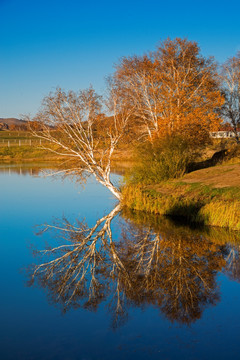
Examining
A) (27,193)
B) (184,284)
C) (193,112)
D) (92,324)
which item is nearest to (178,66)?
(193,112)

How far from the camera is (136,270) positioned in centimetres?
1082

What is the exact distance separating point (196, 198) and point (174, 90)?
52.4 ft

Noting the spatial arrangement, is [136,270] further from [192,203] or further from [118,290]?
[192,203]

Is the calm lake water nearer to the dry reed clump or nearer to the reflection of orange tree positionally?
the reflection of orange tree

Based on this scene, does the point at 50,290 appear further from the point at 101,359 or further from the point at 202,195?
the point at 202,195

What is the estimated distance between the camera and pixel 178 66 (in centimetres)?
3244

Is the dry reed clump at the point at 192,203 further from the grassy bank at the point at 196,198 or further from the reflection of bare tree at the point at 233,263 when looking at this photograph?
the reflection of bare tree at the point at 233,263

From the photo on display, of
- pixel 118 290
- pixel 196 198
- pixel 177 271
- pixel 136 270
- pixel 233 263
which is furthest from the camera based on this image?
pixel 196 198

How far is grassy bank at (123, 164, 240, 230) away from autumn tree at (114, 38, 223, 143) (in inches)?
292

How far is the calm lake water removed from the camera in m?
7.16

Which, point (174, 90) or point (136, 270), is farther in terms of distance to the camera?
point (174, 90)

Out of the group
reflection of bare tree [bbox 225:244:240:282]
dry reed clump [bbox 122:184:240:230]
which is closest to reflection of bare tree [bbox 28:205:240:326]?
reflection of bare tree [bbox 225:244:240:282]

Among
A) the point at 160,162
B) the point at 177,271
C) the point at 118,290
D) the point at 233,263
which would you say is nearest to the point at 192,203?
the point at 160,162

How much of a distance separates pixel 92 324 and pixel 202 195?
36.5 ft
